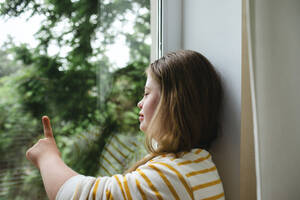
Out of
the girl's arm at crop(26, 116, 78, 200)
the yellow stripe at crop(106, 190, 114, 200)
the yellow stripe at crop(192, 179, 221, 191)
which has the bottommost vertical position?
the yellow stripe at crop(192, 179, 221, 191)

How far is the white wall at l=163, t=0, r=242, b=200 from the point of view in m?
0.86

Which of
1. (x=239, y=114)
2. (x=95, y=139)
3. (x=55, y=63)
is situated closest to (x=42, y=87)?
Answer: (x=55, y=63)

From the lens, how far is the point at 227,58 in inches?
35.4

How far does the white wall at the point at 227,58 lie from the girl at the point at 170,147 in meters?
0.04

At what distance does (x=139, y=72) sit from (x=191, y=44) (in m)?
0.24

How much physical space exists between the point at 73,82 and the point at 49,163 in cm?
29

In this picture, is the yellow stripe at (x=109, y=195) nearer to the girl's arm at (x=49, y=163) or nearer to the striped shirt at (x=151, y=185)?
the striped shirt at (x=151, y=185)

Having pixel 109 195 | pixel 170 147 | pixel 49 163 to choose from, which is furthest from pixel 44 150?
pixel 170 147

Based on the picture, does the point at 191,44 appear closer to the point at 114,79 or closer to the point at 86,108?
the point at 114,79

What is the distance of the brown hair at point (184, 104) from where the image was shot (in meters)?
0.83

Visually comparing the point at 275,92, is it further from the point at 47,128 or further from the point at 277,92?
the point at 47,128

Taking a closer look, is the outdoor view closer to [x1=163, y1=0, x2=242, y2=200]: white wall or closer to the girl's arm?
the girl's arm

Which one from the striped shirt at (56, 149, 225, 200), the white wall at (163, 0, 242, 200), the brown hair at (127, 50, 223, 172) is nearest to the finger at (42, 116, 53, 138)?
the striped shirt at (56, 149, 225, 200)

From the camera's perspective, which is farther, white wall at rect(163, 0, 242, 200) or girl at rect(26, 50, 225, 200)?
white wall at rect(163, 0, 242, 200)
